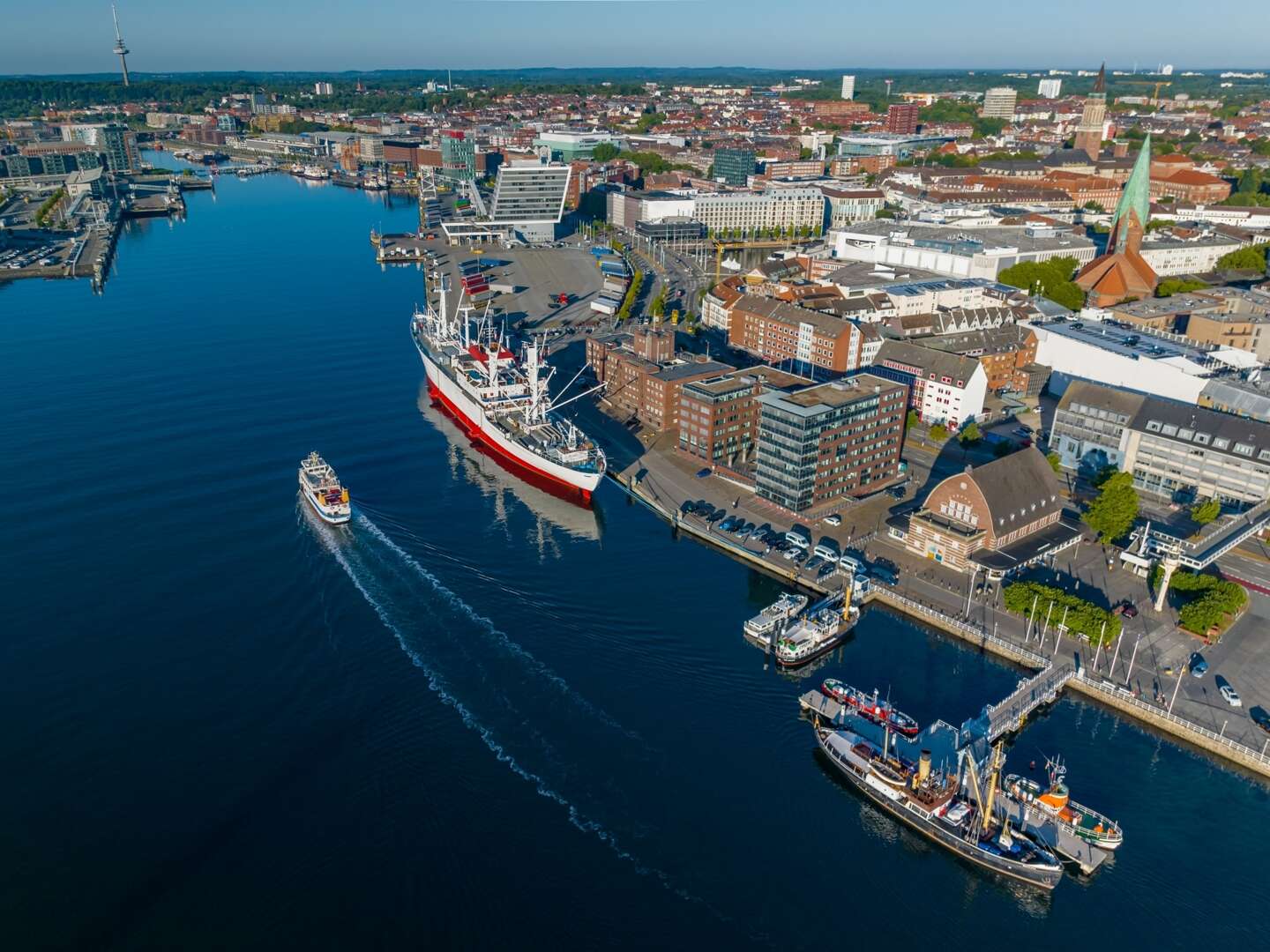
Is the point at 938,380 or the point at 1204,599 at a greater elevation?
the point at 938,380

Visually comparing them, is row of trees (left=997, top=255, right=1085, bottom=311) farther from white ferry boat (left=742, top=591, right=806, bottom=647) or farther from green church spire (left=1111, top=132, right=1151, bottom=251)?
white ferry boat (left=742, top=591, right=806, bottom=647)

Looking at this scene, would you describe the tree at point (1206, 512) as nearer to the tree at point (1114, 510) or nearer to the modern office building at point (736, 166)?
the tree at point (1114, 510)

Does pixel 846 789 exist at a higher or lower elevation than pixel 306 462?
lower

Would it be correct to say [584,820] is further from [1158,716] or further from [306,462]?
[306,462]

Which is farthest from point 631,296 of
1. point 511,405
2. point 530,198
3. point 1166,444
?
point 1166,444

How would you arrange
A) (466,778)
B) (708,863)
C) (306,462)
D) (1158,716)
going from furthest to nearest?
(306,462) < (1158,716) < (466,778) < (708,863)

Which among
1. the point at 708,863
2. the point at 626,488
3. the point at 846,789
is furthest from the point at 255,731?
the point at 626,488

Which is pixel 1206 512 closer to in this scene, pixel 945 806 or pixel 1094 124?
pixel 945 806
